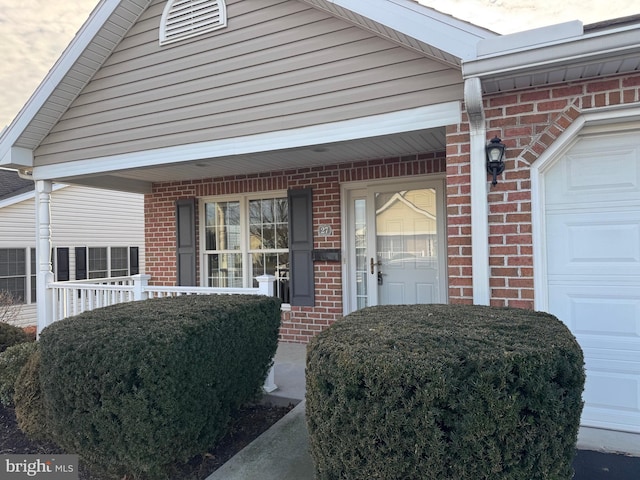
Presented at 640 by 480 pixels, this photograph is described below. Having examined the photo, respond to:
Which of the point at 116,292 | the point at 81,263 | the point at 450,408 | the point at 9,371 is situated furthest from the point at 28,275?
the point at 450,408

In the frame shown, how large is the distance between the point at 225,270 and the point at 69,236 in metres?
8.29

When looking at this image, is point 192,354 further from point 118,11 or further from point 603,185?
point 118,11

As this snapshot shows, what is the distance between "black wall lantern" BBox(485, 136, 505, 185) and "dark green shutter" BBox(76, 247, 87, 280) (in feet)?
42.2

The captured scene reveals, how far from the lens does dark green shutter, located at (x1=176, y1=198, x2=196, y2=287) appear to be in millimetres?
6855

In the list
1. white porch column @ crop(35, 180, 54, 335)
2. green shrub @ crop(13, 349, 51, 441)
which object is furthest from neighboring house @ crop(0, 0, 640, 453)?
green shrub @ crop(13, 349, 51, 441)

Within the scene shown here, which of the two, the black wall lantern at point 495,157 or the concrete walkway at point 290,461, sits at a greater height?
the black wall lantern at point 495,157

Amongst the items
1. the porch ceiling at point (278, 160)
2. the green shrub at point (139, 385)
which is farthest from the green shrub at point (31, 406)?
the porch ceiling at point (278, 160)

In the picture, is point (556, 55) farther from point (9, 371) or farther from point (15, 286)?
point (15, 286)

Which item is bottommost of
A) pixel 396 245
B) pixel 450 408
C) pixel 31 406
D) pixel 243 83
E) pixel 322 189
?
pixel 31 406

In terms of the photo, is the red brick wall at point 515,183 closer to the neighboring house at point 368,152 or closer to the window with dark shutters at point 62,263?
the neighboring house at point 368,152

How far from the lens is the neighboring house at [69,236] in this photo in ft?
37.9

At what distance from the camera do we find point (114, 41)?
5.15 metres

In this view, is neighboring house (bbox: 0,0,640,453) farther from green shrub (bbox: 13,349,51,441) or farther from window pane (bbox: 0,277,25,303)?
window pane (bbox: 0,277,25,303)

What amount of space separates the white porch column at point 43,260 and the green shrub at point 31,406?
2627 millimetres
